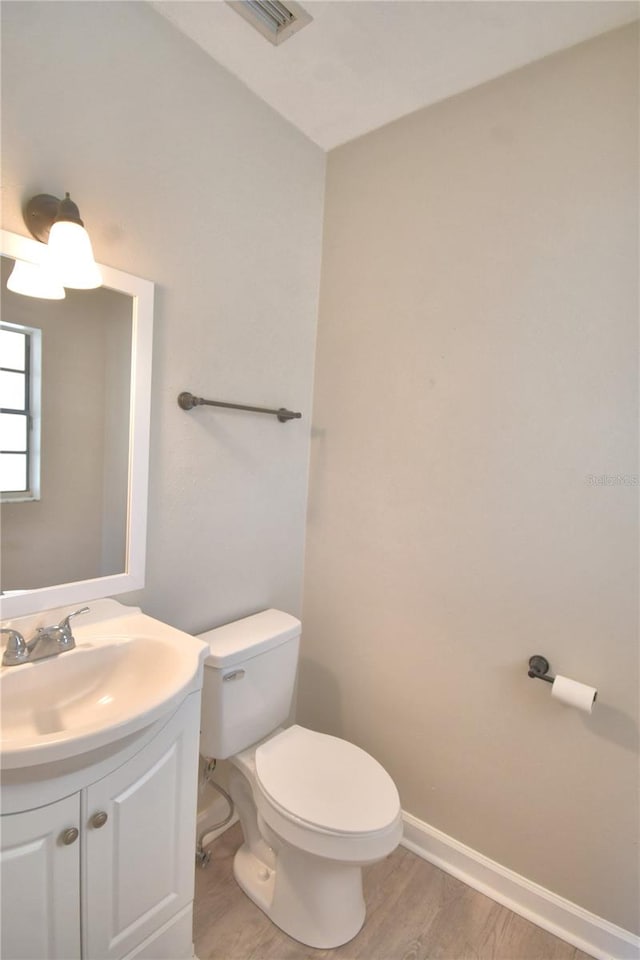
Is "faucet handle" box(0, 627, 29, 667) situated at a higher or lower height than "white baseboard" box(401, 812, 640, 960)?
higher

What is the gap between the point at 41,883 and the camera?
878 millimetres

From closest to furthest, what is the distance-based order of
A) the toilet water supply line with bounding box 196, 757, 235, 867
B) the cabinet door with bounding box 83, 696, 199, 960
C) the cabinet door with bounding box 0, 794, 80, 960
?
the cabinet door with bounding box 0, 794, 80, 960
the cabinet door with bounding box 83, 696, 199, 960
the toilet water supply line with bounding box 196, 757, 235, 867

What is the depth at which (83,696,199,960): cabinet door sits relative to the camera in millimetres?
959

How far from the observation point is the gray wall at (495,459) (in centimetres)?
129

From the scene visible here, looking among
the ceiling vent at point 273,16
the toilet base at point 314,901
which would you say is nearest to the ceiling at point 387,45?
the ceiling vent at point 273,16

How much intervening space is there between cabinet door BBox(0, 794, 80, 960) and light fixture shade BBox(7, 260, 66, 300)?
1.09 meters

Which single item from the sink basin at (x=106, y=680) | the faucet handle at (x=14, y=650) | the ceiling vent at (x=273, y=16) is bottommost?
the sink basin at (x=106, y=680)

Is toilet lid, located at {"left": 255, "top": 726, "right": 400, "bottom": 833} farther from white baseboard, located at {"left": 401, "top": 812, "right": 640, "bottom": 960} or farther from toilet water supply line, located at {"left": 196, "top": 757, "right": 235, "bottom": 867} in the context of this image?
white baseboard, located at {"left": 401, "top": 812, "right": 640, "bottom": 960}

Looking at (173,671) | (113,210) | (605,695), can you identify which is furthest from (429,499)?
(113,210)

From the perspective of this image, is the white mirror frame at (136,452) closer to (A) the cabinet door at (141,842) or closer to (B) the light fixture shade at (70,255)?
(B) the light fixture shade at (70,255)

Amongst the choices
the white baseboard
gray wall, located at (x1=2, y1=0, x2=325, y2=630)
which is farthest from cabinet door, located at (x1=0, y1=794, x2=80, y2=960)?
the white baseboard

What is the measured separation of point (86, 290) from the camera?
1.20 m

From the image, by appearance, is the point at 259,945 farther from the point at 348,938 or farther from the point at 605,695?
the point at 605,695

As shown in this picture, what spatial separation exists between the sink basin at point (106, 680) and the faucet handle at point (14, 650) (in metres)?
0.02
